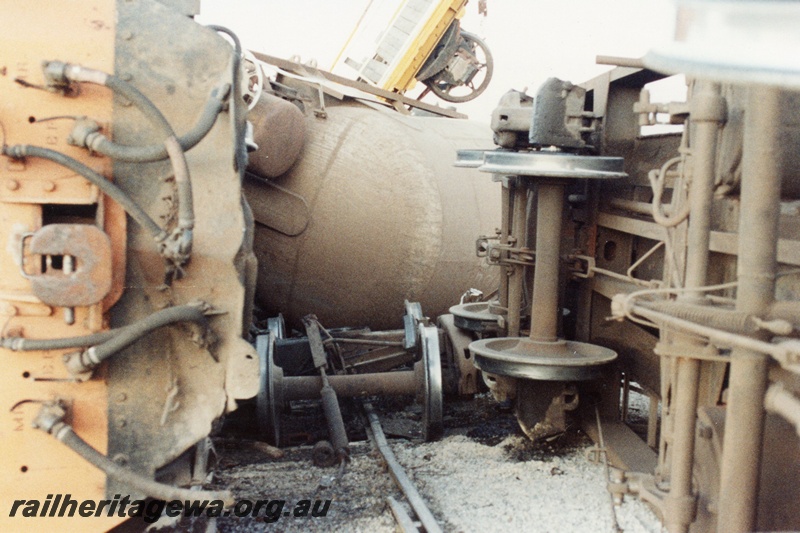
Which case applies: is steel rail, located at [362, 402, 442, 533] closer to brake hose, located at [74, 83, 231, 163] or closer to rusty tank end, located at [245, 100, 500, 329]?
rusty tank end, located at [245, 100, 500, 329]

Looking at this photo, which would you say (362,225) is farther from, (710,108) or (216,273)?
(710,108)

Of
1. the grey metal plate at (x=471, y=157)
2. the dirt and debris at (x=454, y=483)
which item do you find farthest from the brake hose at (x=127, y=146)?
the grey metal plate at (x=471, y=157)

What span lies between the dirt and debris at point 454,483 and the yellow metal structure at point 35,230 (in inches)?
36.6

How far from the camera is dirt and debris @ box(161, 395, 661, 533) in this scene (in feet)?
12.5

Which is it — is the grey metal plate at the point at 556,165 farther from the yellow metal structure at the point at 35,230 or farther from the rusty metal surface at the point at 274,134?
the rusty metal surface at the point at 274,134

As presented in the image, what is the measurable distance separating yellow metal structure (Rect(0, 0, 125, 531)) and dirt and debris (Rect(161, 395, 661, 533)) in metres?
0.93

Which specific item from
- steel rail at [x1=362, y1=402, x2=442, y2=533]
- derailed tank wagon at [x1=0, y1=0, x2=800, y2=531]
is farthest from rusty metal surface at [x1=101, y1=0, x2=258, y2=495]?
steel rail at [x1=362, y1=402, x2=442, y2=533]

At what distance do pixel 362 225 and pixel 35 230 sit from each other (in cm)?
467

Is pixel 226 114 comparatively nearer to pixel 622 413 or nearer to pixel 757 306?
pixel 757 306

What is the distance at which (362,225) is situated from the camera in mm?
7250

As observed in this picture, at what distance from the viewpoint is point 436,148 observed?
803 cm

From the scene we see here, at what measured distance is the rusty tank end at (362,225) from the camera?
7156 millimetres

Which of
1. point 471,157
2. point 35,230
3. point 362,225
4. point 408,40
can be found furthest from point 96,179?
point 408,40

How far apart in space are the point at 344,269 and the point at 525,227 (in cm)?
233
